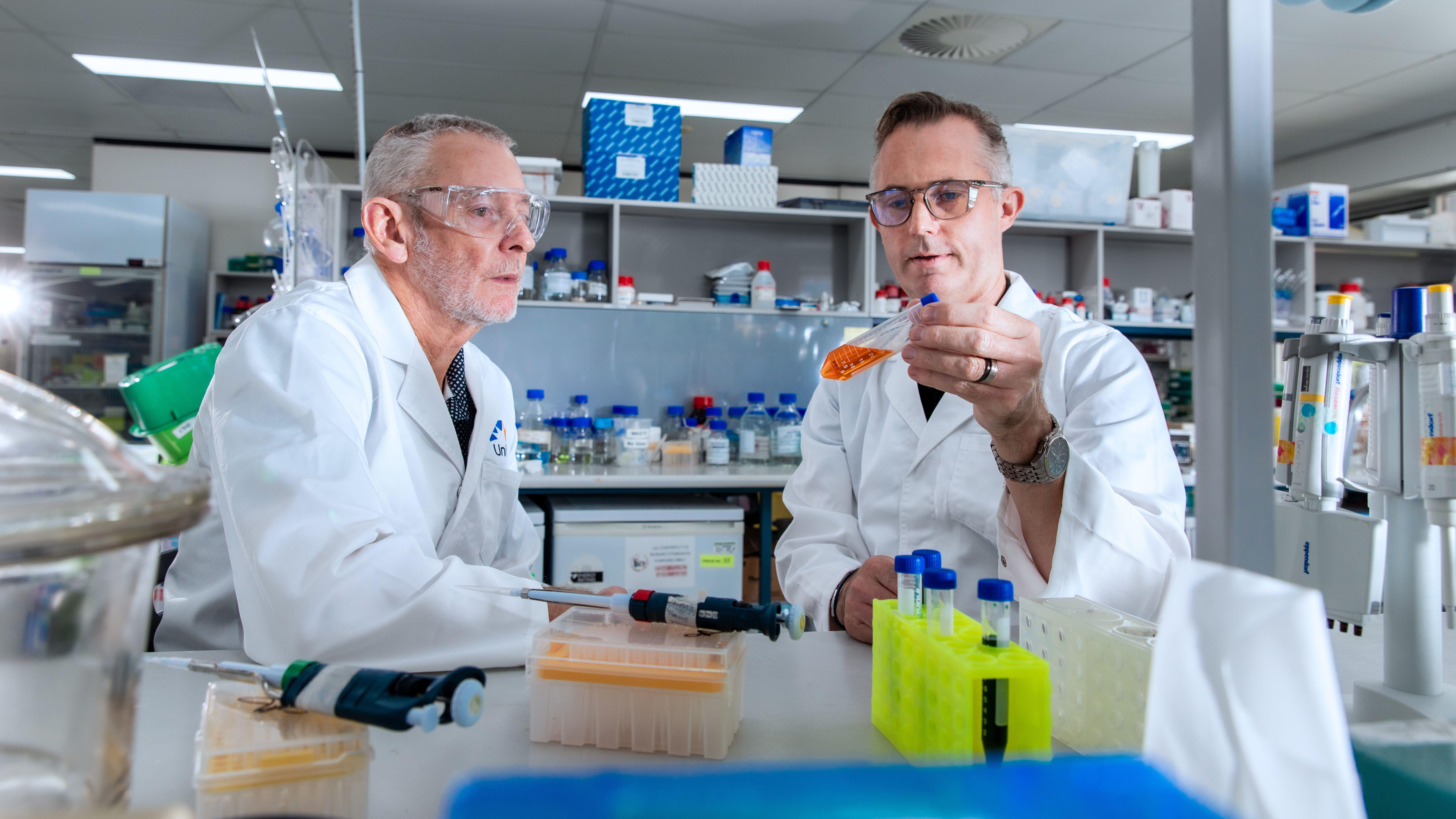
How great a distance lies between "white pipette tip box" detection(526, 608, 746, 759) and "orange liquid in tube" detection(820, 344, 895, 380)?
0.65 metres

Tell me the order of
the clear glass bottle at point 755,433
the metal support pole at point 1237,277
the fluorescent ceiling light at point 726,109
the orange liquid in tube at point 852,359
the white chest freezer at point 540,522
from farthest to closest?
the fluorescent ceiling light at point 726,109
the clear glass bottle at point 755,433
the white chest freezer at point 540,522
the orange liquid in tube at point 852,359
the metal support pole at point 1237,277

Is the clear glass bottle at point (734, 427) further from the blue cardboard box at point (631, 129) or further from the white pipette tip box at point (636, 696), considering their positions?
the white pipette tip box at point (636, 696)

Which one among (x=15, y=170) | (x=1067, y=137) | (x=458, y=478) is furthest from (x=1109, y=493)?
(x=15, y=170)

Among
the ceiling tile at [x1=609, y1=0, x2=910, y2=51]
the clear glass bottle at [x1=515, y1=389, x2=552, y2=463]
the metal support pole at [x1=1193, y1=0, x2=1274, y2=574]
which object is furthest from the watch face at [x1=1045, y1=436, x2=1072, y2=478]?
the ceiling tile at [x1=609, y1=0, x2=910, y2=51]

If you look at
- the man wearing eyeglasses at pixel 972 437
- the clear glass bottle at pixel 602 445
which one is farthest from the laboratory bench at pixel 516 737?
the clear glass bottle at pixel 602 445

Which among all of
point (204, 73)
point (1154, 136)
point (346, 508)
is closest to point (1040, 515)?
point (346, 508)

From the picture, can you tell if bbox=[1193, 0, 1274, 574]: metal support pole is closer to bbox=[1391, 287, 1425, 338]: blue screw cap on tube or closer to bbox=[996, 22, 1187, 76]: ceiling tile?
bbox=[1391, 287, 1425, 338]: blue screw cap on tube

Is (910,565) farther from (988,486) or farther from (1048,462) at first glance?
(988,486)

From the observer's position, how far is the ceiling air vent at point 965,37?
4.12m

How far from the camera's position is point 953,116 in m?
1.59

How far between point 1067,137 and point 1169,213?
72cm

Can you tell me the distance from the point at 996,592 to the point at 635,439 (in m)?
3.00

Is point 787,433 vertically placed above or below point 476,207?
below

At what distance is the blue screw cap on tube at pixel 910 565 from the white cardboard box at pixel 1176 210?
3.97 m
